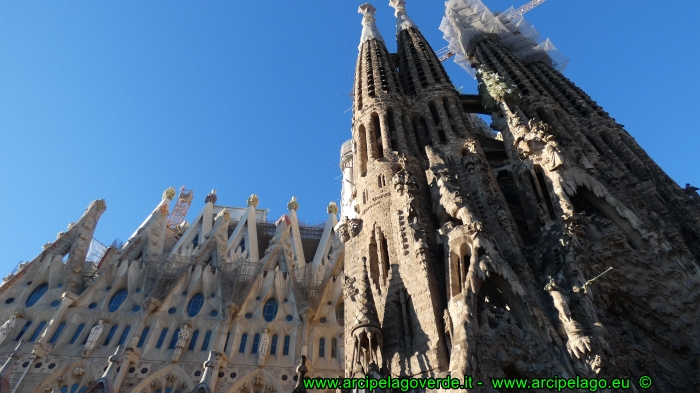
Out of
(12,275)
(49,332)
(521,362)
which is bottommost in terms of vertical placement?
(521,362)

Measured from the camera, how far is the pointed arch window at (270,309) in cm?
2012

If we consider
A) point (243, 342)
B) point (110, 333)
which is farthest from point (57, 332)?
point (243, 342)

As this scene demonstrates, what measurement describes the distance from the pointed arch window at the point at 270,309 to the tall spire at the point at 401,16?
23.9m

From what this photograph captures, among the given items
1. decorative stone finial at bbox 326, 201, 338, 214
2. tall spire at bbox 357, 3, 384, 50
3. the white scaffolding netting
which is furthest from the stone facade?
the white scaffolding netting

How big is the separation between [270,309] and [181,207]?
80.3 feet

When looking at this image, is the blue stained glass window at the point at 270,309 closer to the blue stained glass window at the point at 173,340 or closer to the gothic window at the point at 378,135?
the blue stained glass window at the point at 173,340

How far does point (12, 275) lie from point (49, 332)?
13.9 feet

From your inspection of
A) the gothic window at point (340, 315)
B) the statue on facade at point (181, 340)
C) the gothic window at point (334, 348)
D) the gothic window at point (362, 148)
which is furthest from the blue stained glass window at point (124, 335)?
the gothic window at point (362, 148)

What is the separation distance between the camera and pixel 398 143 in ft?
68.5

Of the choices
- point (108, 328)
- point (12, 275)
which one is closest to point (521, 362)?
point (108, 328)

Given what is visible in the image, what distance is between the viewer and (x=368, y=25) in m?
34.7

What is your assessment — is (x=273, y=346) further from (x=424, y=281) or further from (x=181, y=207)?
(x=181, y=207)

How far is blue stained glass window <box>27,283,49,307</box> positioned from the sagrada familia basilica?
0.09 m

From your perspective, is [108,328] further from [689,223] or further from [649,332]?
[689,223]
